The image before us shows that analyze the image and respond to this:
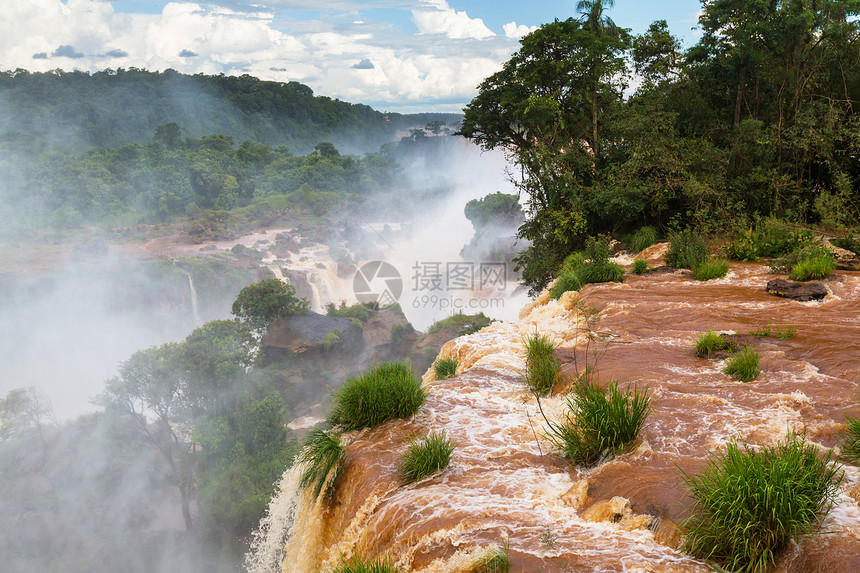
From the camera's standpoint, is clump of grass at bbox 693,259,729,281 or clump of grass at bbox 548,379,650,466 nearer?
clump of grass at bbox 548,379,650,466

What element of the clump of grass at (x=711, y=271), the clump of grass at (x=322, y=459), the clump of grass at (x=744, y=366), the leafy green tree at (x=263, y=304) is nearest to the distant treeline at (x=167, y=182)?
the leafy green tree at (x=263, y=304)

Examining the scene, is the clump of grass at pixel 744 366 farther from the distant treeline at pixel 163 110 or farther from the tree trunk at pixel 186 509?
the distant treeline at pixel 163 110

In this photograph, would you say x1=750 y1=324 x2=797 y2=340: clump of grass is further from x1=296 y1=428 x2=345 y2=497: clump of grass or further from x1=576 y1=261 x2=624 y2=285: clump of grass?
x1=296 y1=428 x2=345 y2=497: clump of grass

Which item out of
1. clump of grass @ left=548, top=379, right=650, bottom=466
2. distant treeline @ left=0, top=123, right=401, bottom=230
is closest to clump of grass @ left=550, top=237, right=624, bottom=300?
clump of grass @ left=548, top=379, right=650, bottom=466

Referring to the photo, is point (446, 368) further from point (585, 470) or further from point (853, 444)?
point (853, 444)

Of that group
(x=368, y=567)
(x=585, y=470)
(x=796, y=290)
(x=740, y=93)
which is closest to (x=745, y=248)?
(x=796, y=290)

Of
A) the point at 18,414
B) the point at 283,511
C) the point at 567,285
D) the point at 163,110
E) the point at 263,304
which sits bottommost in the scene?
the point at 18,414
